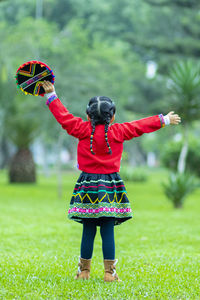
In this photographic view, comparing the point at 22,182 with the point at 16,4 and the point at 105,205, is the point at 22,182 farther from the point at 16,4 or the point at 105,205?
the point at 16,4

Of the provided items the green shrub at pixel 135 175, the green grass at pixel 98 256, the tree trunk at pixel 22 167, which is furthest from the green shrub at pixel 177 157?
the green grass at pixel 98 256

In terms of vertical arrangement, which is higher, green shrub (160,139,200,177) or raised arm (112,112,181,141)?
green shrub (160,139,200,177)

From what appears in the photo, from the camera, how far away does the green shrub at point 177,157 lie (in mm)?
16656

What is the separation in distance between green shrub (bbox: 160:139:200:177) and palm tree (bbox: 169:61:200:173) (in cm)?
504


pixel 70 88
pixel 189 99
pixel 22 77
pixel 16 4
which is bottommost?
pixel 22 77

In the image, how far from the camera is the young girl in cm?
372

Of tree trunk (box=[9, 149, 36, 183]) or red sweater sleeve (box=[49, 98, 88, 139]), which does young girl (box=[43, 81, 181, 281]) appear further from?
tree trunk (box=[9, 149, 36, 183])

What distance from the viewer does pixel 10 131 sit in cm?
1820

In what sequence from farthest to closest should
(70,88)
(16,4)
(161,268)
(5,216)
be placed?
(16,4) < (70,88) < (5,216) < (161,268)

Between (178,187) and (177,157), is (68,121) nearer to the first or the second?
(178,187)

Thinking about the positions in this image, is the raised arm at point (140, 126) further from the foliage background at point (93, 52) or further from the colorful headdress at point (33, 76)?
the foliage background at point (93, 52)

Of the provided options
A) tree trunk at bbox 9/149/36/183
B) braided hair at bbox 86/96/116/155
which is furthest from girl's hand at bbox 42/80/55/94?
tree trunk at bbox 9/149/36/183

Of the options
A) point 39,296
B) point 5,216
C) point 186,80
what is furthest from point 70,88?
point 39,296

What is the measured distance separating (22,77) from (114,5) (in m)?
30.8
